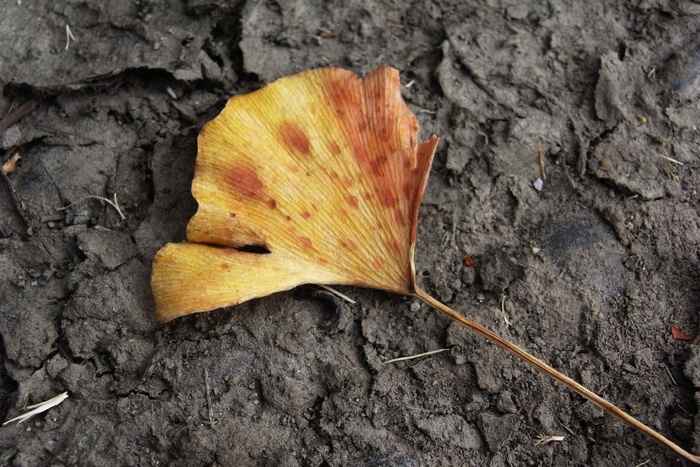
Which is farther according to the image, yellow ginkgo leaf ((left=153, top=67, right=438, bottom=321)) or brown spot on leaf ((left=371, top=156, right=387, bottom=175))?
brown spot on leaf ((left=371, top=156, right=387, bottom=175))

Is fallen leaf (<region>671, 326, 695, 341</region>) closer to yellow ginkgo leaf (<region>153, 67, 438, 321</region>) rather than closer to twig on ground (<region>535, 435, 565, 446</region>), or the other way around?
twig on ground (<region>535, 435, 565, 446</region>)

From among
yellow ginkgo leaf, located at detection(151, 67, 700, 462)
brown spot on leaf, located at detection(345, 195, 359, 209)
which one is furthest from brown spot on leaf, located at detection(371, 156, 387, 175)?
brown spot on leaf, located at detection(345, 195, 359, 209)

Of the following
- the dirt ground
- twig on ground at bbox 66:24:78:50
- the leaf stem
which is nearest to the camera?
the leaf stem

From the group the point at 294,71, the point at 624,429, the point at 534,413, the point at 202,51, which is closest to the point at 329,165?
the point at 294,71

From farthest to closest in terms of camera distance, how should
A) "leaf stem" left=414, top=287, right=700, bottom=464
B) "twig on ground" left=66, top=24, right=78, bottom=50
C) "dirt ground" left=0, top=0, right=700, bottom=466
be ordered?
1. "twig on ground" left=66, top=24, right=78, bottom=50
2. "dirt ground" left=0, top=0, right=700, bottom=466
3. "leaf stem" left=414, top=287, right=700, bottom=464

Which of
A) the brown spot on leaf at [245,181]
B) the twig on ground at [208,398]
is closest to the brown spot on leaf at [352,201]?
the brown spot on leaf at [245,181]

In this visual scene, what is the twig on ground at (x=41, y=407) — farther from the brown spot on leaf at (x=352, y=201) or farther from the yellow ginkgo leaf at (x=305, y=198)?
the brown spot on leaf at (x=352, y=201)

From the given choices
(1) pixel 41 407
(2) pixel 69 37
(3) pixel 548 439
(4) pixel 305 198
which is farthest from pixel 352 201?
(2) pixel 69 37
